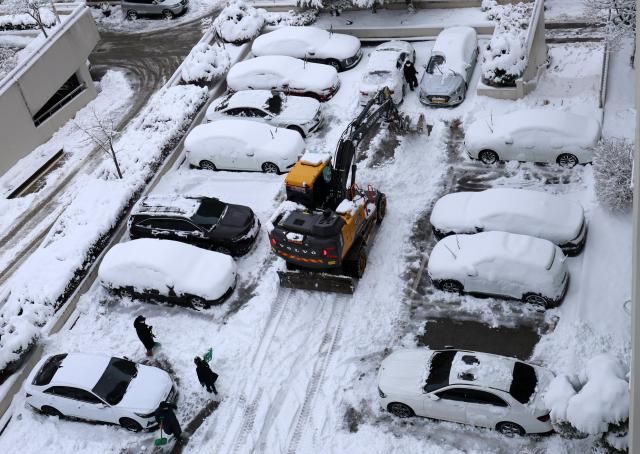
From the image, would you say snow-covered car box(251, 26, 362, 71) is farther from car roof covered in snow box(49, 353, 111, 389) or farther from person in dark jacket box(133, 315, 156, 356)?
car roof covered in snow box(49, 353, 111, 389)

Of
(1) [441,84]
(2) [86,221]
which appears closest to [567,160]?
(1) [441,84]

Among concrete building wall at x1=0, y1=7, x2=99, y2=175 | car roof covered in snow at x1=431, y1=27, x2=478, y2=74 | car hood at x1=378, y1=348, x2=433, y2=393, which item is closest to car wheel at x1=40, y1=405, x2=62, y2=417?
car hood at x1=378, y1=348, x2=433, y2=393

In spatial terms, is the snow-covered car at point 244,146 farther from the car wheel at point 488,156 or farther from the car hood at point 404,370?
the car hood at point 404,370

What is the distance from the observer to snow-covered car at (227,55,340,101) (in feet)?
90.6

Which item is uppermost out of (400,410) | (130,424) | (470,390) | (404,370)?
(470,390)

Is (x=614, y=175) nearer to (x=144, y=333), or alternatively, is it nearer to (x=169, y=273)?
(x=169, y=273)

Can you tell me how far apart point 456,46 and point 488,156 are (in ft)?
20.8

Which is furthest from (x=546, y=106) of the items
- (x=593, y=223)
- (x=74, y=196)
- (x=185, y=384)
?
(x=74, y=196)

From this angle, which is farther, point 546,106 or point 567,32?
point 567,32

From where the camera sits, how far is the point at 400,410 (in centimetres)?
1631

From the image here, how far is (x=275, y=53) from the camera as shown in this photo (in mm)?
30172

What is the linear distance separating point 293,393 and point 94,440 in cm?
508

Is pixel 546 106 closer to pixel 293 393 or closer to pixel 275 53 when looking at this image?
pixel 275 53

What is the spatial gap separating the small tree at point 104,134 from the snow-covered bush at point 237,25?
6.49 m
